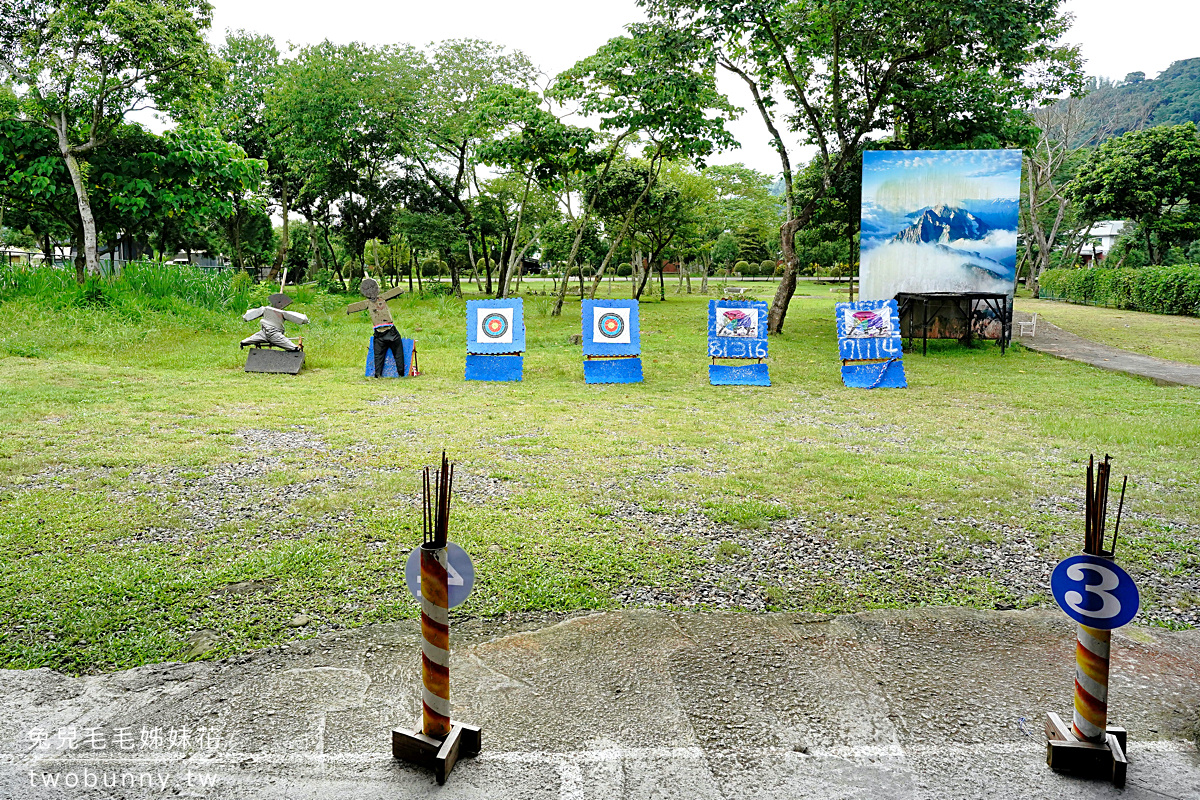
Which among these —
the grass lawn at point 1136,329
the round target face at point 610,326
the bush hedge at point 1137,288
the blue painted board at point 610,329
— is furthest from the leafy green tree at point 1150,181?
the round target face at point 610,326

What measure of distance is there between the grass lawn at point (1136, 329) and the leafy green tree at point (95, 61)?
18.6 meters

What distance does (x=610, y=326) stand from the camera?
36.2ft

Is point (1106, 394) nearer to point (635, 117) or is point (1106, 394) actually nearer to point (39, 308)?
point (635, 117)

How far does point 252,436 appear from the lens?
6.71m

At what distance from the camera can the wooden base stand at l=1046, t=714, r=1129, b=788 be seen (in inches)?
94.6

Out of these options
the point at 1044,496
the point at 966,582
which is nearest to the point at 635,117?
the point at 1044,496

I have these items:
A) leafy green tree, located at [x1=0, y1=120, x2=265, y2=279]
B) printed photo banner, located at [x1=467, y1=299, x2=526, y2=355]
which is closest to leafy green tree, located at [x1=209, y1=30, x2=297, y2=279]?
leafy green tree, located at [x1=0, y1=120, x2=265, y2=279]

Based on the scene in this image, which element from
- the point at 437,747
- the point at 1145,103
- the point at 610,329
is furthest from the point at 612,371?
the point at 1145,103

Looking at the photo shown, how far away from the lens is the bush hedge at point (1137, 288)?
21.4 metres

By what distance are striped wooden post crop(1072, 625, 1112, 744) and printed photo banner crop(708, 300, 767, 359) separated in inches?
332

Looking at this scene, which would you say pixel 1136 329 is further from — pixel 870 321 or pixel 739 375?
pixel 739 375

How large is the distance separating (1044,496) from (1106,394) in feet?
17.4

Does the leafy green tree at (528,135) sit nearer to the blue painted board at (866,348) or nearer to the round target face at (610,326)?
Answer: the round target face at (610,326)

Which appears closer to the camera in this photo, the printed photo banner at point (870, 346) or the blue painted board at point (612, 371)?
the printed photo banner at point (870, 346)
